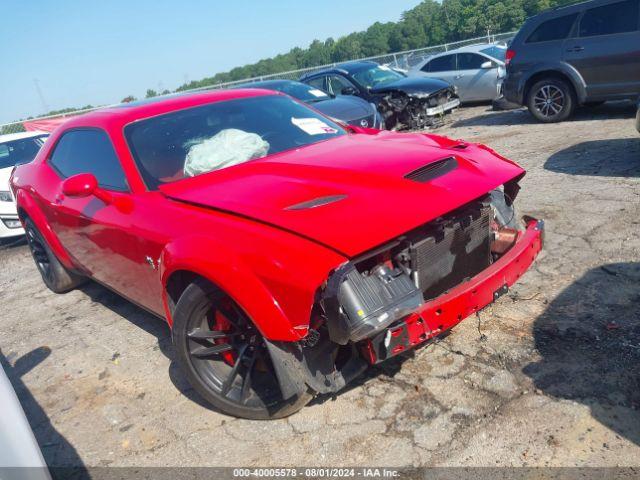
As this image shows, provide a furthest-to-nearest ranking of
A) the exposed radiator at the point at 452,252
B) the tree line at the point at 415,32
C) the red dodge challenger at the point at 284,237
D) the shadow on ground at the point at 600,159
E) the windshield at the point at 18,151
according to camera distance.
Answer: the tree line at the point at 415,32 < the windshield at the point at 18,151 < the shadow on ground at the point at 600,159 < the exposed radiator at the point at 452,252 < the red dodge challenger at the point at 284,237

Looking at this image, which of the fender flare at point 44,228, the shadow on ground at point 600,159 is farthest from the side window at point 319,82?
the fender flare at point 44,228

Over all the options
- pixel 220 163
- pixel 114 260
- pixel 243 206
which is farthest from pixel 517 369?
pixel 114 260

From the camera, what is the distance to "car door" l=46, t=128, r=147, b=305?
312cm

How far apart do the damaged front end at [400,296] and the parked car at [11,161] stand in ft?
20.2

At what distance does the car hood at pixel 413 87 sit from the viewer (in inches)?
399

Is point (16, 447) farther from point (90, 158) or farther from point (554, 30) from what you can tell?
point (554, 30)

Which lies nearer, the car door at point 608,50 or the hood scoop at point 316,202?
the hood scoop at point 316,202

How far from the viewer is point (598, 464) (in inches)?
82.8

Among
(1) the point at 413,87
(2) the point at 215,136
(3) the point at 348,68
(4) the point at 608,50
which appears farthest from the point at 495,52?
(2) the point at 215,136

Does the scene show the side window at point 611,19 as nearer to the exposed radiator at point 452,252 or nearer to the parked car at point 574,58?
the parked car at point 574,58

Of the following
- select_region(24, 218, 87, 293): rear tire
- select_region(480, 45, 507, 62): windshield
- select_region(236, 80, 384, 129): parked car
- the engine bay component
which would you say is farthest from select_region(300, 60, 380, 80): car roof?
the engine bay component

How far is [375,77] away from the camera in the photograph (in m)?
11.0

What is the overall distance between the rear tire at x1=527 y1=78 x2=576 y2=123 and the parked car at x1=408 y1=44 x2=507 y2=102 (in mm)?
3241

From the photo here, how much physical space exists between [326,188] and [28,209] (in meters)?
3.30
